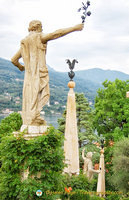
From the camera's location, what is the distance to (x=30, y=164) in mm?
5668

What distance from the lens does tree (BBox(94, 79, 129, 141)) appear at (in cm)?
1956

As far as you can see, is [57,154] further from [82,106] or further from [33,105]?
[82,106]

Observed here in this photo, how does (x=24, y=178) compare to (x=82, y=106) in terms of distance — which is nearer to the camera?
(x=24, y=178)

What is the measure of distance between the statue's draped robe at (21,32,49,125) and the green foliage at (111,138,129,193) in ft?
32.1

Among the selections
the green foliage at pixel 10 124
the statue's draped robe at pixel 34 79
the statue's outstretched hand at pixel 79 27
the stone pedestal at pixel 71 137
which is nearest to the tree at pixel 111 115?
the stone pedestal at pixel 71 137

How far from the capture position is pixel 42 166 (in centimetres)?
572

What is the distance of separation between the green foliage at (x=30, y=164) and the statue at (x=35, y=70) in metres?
0.65

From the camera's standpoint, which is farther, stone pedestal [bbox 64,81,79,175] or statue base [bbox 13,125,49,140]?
stone pedestal [bbox 64,81,79,175]

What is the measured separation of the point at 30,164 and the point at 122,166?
33.8 feet

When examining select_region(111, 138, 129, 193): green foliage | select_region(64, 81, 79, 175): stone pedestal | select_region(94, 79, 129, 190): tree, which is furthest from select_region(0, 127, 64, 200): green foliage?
select_region(94, 79, 129, 190): tree

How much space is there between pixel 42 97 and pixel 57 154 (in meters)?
1.44

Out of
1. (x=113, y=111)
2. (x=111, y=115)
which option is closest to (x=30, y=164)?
(x=111, y=115)

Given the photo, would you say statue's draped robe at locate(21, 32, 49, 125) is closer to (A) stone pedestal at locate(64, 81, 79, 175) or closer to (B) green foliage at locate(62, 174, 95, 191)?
(B) green foliage at locate(62, 174, 95, 191)

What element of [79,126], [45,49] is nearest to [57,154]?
[45,49]
